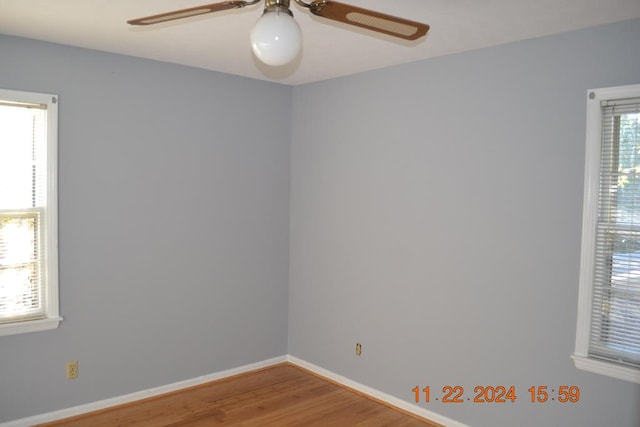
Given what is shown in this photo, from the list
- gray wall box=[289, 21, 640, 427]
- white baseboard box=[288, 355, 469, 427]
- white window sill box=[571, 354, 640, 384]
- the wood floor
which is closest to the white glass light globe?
gray wall box=[289, 21, 640, 427]

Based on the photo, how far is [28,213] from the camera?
10.8 feet

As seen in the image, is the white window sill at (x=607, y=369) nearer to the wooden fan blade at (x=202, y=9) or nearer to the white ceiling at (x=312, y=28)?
the white ceiling at (x=312, y=28)

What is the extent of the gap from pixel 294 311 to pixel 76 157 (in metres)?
2.30

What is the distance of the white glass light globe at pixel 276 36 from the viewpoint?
1776mm

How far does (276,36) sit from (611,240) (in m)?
2.13

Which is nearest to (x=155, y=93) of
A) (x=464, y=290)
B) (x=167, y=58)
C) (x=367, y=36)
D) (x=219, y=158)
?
(x=167, y=58)

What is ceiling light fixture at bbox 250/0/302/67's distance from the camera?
69.9 inches

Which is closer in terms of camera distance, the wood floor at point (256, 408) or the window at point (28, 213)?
the window at point (28, 213)

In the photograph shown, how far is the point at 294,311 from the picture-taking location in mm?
4719

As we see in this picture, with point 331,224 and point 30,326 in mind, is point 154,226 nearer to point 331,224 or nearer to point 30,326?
point 30,326

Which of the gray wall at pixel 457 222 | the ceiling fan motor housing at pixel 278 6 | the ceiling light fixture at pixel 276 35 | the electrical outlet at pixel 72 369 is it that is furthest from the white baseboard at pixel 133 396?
the ceiling fan motor housing at pixel 278 6

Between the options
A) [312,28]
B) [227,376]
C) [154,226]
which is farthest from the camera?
[227,376]

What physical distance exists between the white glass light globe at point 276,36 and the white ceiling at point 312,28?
2.55 ft
